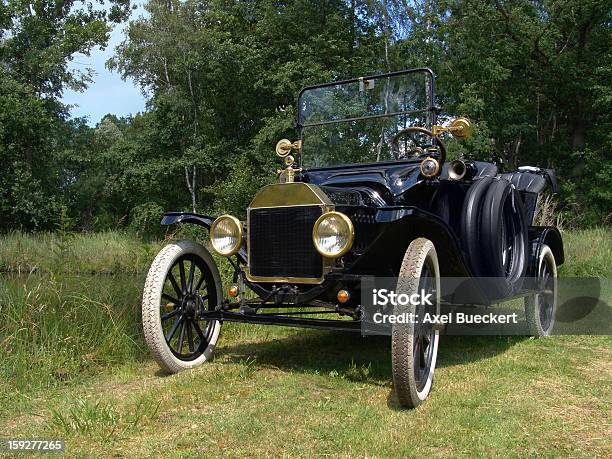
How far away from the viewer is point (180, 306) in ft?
14.2

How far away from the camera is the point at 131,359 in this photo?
4.59m

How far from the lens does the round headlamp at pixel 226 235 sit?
419 cm

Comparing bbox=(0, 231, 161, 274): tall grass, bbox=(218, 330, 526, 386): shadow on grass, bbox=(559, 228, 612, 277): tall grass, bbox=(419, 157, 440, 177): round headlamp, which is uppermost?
bbox=(419, 157, 440, 177): round headlamp

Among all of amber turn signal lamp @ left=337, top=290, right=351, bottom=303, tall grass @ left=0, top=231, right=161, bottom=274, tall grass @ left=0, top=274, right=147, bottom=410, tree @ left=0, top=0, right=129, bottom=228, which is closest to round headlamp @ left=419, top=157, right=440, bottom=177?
amber turn signal lamp @ left=337, top=290, right=351, bottom=303

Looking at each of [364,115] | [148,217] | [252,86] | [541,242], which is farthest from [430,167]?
[148,217]

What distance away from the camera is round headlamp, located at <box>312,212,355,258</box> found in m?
3.65

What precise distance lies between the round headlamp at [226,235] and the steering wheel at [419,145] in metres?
1.65

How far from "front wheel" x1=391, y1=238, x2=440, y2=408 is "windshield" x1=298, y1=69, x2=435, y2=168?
1601 mm

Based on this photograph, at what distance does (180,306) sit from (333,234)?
4.43 ft

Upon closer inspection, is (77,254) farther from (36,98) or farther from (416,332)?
(36,98)

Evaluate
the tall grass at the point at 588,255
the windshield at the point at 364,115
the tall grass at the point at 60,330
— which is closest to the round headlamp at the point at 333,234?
the windshield at the point at 364,115

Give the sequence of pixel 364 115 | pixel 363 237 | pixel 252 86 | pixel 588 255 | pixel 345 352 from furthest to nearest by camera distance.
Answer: pixel 252 86, pixel 588 255, pixel 364 115, pixel 345 352, pixel 363 237

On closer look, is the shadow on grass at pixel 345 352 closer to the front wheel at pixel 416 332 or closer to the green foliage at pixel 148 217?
the front wheel at pixel 416 332

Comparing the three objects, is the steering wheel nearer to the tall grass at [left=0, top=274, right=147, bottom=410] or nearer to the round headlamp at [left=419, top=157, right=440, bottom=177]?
the round headlamp at [left=419, top=157, right=440, bottom=177]
